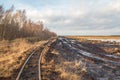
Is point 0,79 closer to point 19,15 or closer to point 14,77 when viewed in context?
point 14,77

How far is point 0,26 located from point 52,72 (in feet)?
163

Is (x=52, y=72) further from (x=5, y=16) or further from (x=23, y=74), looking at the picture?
(x=5, y=16)

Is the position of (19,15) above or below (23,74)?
above

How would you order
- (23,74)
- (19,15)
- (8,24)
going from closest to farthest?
(23,74) → (8,24) → (19,15)

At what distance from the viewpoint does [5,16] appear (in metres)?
64.9

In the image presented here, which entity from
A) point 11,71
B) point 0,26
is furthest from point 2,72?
point 0,26

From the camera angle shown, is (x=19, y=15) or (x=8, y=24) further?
(x=19, y=15)

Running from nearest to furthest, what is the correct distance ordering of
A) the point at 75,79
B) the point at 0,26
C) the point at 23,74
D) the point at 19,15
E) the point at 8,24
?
the point at 75,79 → the point at 23,74 → the point at 0,26 → the point at 8,24 → the point at 19,15

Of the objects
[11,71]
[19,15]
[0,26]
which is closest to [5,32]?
[0,26]

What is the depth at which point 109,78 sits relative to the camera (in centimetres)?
1358

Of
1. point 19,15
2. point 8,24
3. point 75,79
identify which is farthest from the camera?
point 19,15

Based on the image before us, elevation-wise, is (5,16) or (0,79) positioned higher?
(5,16)

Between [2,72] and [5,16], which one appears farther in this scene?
[5,16]

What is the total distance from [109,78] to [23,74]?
462 centimetres
